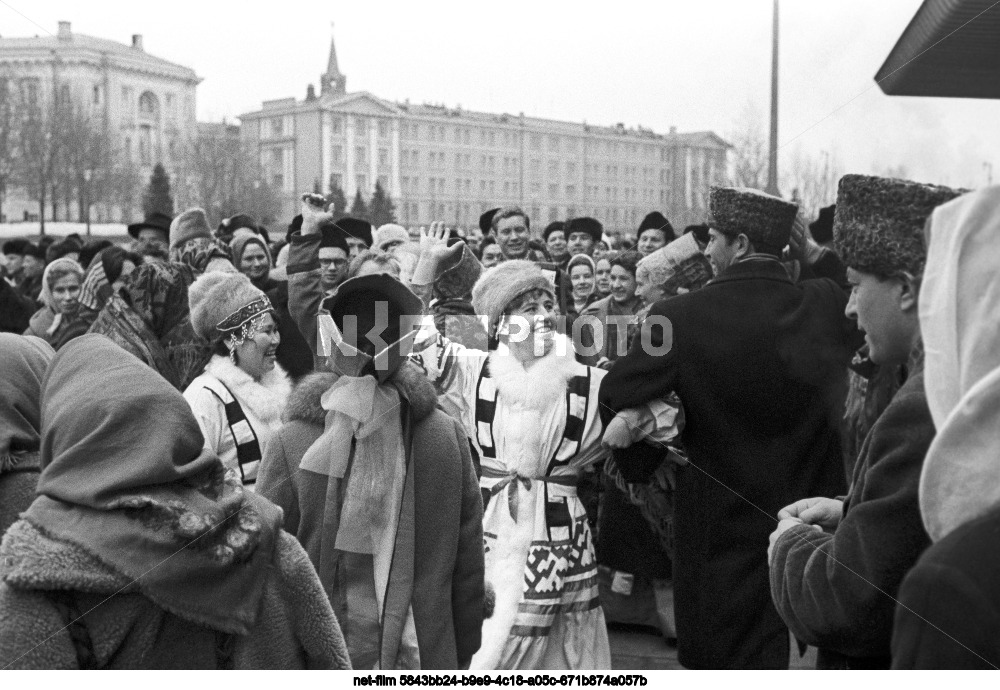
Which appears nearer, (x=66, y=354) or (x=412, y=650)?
(x=66, y=354)

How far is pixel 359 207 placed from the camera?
7.11m

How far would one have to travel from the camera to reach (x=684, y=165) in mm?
6109

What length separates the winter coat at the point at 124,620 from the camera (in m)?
1.78

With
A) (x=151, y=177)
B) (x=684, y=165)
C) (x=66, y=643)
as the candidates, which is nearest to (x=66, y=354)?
(x=66, y=643)

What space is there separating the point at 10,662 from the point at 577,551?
2.54 m

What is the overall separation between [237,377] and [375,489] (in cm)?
117

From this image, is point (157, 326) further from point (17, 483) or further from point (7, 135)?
point (7, 135)

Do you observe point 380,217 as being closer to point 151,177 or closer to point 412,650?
point 412,650

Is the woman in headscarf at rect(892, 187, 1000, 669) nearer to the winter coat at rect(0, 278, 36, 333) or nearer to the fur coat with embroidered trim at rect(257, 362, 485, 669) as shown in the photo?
the fur coat with embroidered trim at rect(257, 362, 485, 669)

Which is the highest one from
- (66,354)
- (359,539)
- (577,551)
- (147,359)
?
(66,354)

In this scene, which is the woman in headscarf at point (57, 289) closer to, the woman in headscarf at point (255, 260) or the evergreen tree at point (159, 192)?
the woman in headscarf at point (255, 260)

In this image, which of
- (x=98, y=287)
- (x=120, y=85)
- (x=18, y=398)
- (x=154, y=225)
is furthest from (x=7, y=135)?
(x=18, y=398)

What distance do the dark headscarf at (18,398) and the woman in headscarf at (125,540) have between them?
1.91 ft

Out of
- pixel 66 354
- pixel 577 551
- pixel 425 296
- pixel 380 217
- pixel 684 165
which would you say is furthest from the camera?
pixel 380 217
